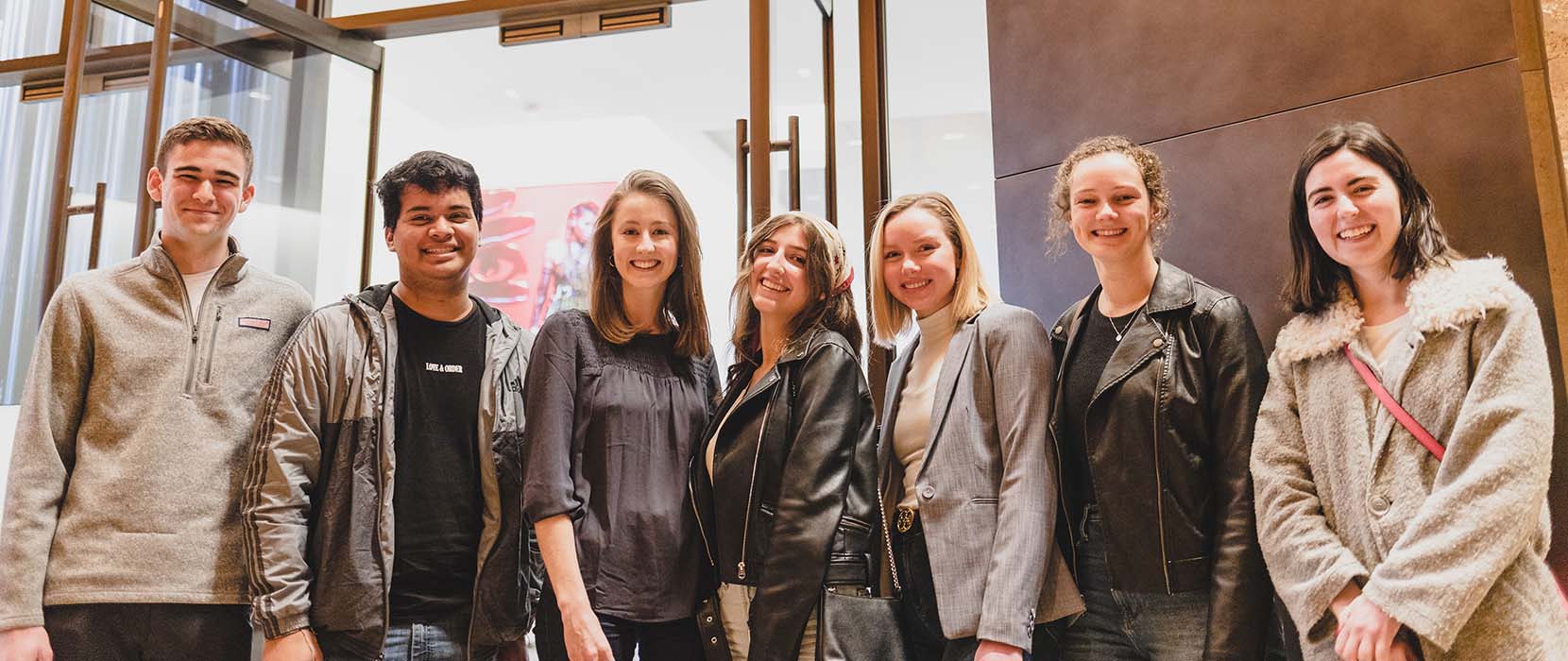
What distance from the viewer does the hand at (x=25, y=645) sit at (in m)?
2.01

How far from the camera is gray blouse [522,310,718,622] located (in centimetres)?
201

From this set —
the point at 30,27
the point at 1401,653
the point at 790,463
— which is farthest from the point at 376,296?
the point at 30,27

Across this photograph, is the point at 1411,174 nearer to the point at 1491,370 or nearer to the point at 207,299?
the point at 1491,370

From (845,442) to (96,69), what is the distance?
2.93 meters

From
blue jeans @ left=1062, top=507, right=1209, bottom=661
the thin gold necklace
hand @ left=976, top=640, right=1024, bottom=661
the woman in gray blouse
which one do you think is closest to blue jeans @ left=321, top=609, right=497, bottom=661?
the woman in gray blouse

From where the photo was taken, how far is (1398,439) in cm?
175

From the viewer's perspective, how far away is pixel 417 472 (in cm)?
220

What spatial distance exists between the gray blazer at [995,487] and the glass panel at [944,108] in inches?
37.8

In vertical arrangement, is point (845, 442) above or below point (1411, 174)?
below

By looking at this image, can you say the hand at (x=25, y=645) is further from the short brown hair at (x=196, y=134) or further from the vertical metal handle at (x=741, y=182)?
the vertical metal handle at (x=741, y=182)

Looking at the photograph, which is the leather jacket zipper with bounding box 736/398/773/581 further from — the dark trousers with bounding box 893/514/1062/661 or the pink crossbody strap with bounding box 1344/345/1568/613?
the pink crossbody strap with bounding box 1344/345/1568/613

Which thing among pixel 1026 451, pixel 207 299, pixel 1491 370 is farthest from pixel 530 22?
pixel 1491 370

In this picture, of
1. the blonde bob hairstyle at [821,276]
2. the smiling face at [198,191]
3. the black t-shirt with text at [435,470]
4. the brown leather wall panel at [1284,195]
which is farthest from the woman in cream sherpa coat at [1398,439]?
the smiling face at [198,191]

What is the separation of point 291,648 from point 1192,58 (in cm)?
259
